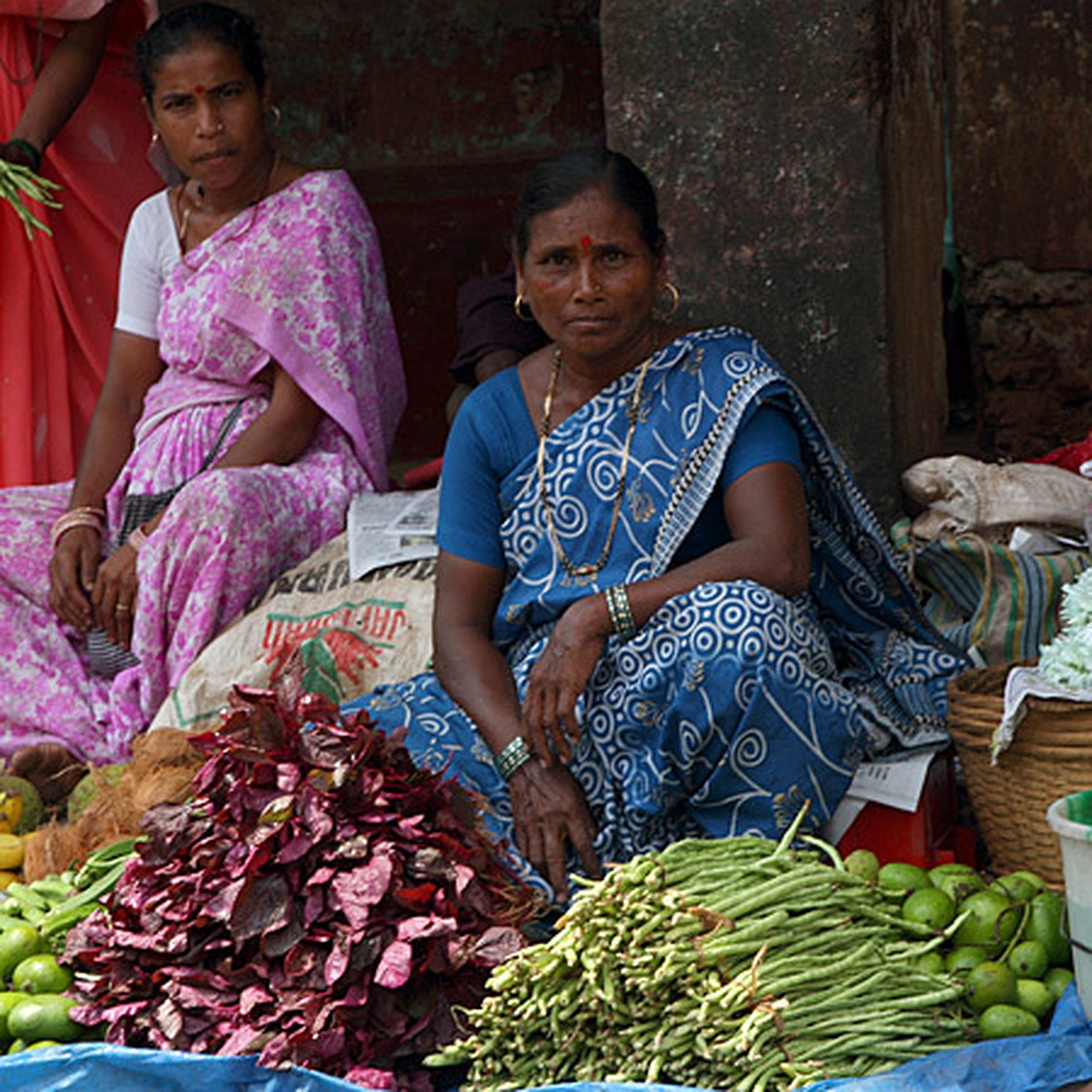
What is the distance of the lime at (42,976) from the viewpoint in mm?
3186

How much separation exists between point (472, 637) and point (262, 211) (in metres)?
1.60

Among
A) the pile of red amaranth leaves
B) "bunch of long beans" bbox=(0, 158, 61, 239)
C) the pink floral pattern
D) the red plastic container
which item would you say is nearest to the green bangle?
"bunch of long beans" bbox=(0, 158, 61, 239)

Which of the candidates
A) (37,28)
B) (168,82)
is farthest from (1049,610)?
(37,28)

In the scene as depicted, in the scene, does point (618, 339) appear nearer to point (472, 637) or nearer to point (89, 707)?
point (472, 637)

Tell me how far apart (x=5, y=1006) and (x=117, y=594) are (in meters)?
1.55

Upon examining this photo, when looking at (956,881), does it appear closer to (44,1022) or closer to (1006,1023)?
(1006,1023)

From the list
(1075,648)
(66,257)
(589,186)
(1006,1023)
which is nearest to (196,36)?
(66,257)

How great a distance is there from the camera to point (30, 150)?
5.16 m

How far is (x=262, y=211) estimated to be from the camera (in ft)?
15.4

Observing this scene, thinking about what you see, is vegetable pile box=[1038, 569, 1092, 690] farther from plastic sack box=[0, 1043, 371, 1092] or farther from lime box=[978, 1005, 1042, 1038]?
plastic sack box=[0, 1043, 371, 1092]

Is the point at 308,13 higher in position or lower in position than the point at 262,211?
higher

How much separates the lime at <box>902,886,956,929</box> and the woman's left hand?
7.31 feet

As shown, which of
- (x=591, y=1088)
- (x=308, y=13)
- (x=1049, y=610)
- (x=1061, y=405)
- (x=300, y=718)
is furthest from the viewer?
(x=308, y=13)

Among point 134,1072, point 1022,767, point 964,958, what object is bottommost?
point 134,1072
